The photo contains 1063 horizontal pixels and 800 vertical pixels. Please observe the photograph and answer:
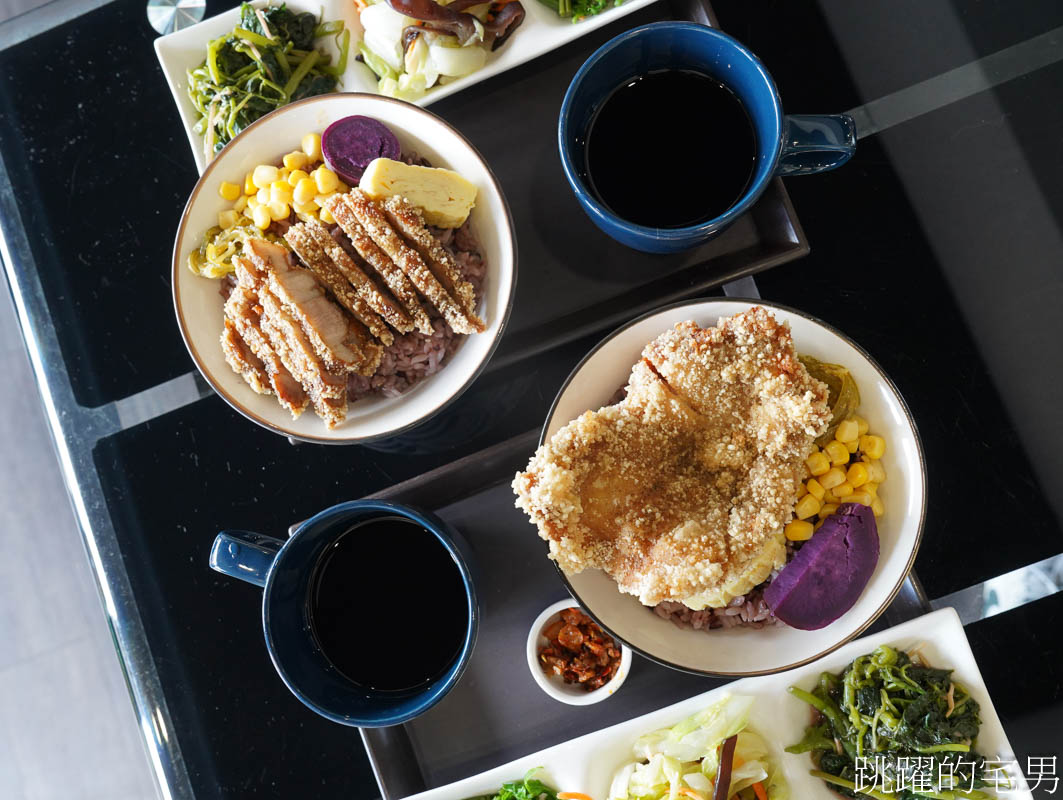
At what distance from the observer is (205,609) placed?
81.7 inches

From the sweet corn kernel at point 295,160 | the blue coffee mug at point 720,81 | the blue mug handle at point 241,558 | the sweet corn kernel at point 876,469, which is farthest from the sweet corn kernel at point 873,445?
the sweet corn kernel at point 295,160

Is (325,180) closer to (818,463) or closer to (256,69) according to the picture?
(256,69)

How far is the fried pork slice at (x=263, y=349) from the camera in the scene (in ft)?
5.56

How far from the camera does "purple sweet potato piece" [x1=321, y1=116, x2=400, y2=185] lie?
5.85ft

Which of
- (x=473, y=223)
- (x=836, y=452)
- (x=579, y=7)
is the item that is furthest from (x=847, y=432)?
(x=579, y=7)

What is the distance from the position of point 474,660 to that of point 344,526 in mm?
421

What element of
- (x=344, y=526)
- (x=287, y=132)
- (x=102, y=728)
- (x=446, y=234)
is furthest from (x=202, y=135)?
(x=102, y=728)

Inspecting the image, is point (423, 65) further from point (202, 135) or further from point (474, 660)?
point (474, 660)

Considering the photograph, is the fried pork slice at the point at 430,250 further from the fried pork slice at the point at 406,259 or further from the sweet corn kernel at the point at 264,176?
the sweet corn kernel at the point at 264,176

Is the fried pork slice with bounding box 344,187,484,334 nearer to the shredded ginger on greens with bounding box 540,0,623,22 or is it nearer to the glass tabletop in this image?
the glass tabletop

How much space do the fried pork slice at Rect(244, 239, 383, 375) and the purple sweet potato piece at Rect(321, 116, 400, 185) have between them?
8.8 inches

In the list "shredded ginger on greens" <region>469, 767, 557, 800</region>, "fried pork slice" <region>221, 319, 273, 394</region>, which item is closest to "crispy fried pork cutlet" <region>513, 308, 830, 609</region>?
"shredded ginger on greens" <region>469, 767, 557, 800</region>

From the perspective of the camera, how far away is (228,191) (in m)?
1.83

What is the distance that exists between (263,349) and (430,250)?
39 cm
